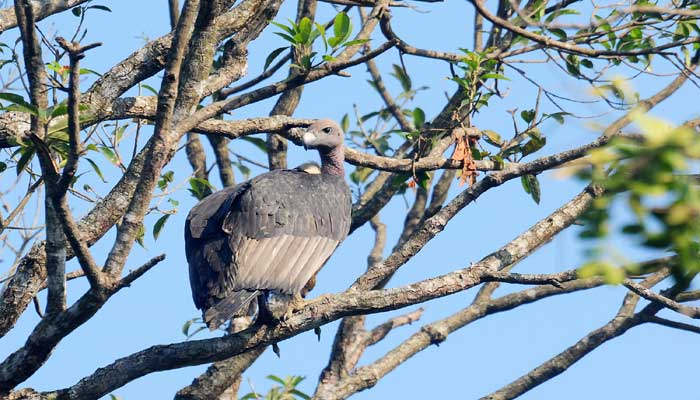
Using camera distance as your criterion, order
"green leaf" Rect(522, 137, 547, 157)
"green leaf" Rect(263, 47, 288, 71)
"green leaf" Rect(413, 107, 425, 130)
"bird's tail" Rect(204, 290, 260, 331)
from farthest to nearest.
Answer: "green leaf" Rect(413, 107, 425, 130) < "green leaf" Rect(263, 47, 288, 71) < "green leaf" Rect(522, 137, 547, 157) < "bird's tail" Rect(204, 290, 260, 331)

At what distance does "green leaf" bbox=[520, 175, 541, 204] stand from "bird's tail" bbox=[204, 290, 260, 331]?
1932 millimetres

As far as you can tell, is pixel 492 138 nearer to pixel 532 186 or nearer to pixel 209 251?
pixel 532 186

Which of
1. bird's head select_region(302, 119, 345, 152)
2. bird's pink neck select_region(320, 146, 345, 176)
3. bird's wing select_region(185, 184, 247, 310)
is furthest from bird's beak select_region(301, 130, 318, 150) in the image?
bird's wing select_region(185, 184, 247, 310)

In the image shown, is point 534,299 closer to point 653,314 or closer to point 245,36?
point 653,314

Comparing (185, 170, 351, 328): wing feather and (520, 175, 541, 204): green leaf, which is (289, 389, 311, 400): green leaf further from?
(520, 175, 541, 204): green leaf

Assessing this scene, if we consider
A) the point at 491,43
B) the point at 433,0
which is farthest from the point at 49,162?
the point at 491,43

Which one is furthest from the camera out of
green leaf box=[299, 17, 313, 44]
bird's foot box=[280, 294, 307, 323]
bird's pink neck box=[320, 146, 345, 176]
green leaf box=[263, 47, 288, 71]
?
bird's pink neck box=[320, 146, 345, 176]

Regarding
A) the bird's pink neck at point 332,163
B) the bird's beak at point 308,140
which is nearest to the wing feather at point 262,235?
the bird's beak at point 308,140

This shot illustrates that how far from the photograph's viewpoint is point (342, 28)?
6.02 m

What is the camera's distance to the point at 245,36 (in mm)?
6371

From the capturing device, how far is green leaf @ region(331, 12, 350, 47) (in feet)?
19.6

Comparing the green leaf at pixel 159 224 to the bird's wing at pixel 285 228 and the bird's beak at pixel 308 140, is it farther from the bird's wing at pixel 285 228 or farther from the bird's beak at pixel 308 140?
the bird's beak at pixel 308 140

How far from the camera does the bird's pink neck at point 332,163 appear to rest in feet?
23.9

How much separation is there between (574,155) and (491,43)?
2.79 meters
